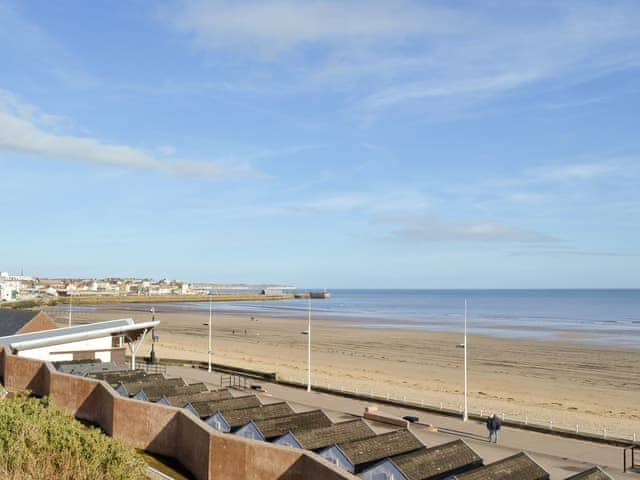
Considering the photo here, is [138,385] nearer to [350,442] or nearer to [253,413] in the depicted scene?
[253,413]

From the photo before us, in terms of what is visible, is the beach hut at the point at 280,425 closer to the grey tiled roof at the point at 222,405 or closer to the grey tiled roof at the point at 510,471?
the grey tiled roof at the point at 222,405

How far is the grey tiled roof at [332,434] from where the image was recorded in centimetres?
1980

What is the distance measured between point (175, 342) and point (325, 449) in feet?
174

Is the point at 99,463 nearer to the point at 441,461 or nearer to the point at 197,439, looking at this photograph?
the point at 197,439

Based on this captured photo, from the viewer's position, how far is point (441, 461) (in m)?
17.7

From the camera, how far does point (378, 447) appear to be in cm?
1925

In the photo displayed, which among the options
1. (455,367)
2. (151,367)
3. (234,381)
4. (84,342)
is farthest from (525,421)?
(84,342)

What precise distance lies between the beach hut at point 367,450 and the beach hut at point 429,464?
33.0 inches

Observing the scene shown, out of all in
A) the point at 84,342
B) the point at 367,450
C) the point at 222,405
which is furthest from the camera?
the point at 84,342

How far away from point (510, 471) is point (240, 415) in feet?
33.8

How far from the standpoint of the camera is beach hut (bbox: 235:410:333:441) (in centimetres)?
2112

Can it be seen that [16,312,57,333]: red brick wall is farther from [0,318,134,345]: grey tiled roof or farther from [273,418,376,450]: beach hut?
[273,418,376,450]: beach hut

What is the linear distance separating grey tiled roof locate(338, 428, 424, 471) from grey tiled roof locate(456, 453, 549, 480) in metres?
3.22

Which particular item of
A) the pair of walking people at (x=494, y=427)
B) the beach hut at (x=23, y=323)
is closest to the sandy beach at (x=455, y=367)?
the pair of walking people at (x=494, y=427)
